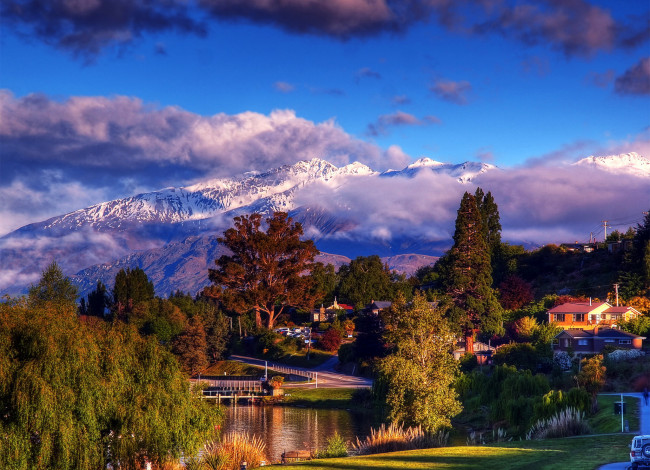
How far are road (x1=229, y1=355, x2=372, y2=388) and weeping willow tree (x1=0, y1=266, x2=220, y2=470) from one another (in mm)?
57988

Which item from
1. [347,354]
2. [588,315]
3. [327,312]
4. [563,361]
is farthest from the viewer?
[327,312]

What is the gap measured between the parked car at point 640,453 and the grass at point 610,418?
47.1 feet

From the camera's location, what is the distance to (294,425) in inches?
3002

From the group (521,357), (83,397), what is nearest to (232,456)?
(83,397)

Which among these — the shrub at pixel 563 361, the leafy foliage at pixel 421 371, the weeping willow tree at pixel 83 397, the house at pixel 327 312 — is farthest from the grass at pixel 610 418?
the house at pixel 327 312

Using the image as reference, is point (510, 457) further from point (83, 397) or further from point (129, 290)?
point (129, 290)

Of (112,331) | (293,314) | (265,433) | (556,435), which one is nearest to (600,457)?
(556,435)

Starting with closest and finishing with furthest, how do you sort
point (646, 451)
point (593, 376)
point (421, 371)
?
point (646, 451)
point (421, 371)
point (593, 376)

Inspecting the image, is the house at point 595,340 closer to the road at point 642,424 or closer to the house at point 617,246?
the road at point 642,424

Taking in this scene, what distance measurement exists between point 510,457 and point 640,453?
7549 mm

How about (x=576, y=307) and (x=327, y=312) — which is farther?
(x=327, y=312)

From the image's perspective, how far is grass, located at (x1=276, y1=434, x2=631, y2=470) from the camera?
3341 centimetres

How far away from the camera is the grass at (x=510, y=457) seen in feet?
110

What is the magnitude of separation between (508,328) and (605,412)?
55.3 m
